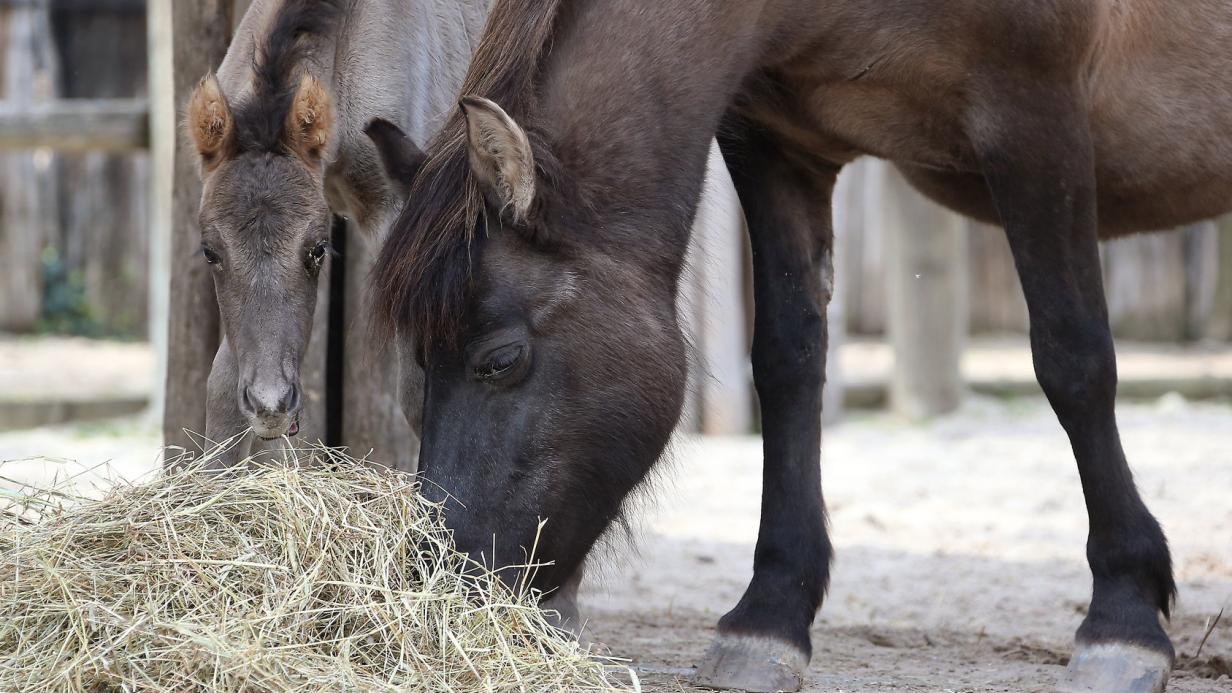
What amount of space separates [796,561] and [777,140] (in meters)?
1.12

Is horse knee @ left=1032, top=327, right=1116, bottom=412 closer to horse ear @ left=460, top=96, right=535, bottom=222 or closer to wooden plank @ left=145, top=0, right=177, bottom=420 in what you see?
horse ear @ left=460, top=96, right=535, bottom=222

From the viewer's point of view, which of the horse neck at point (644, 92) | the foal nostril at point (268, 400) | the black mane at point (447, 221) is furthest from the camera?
the foal nostril at point (268, 400)

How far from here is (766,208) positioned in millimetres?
3748

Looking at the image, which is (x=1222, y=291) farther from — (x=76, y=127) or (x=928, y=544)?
(x=76, y=127)

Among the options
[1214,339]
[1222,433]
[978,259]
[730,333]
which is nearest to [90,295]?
[730,333]

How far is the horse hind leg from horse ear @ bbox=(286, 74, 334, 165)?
1.73 m

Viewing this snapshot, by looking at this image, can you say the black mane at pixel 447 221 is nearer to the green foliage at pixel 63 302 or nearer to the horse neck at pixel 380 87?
Result: the horse neck at pixel 380 87

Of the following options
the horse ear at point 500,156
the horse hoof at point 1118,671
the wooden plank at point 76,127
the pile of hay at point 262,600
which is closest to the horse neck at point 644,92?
the horse ear at point 500,156

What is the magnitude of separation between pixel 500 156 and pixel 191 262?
6.21 ft

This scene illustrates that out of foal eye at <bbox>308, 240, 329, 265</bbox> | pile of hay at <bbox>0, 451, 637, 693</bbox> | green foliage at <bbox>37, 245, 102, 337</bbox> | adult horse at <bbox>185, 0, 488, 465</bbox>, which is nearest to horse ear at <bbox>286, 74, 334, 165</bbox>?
adult horse at <bbox>185, 0, 488, 465</bbox>

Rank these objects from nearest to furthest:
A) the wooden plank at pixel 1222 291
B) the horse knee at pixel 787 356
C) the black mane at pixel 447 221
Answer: the black mane at pixel 447 221 < the horse knee at pixel 787 356 < the wooden plank at pixel 1222 291

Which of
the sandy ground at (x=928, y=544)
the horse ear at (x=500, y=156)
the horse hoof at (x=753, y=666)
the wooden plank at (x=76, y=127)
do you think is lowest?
the sandy ground at (x=928, y=544)

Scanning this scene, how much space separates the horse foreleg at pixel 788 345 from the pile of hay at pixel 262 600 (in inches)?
36.2

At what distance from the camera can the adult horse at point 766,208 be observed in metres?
2.91
